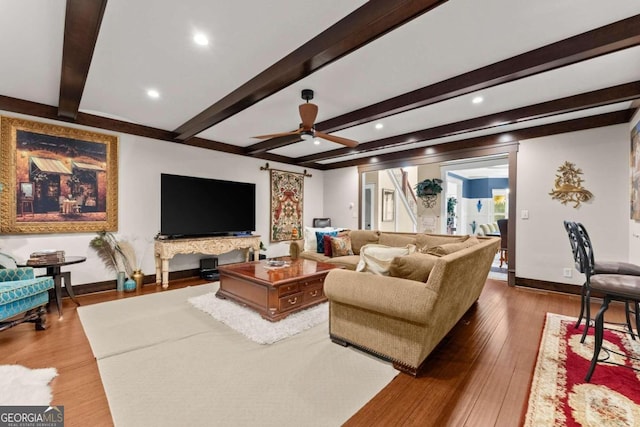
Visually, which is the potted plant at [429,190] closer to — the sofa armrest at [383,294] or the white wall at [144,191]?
the white wall at [144,191]

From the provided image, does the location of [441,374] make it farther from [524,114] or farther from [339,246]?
[524,114]

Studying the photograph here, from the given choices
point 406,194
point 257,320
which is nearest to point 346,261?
point 257,320

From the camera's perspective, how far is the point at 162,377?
1.93m

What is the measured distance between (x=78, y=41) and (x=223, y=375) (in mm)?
2698

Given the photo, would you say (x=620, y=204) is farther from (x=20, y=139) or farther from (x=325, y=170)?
(x=20, y=139)

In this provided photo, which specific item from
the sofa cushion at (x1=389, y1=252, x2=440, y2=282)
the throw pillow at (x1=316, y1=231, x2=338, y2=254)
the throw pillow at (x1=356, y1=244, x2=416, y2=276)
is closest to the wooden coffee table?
the throw pillow at (x1=356, y1=244, x2=416, y2=276)

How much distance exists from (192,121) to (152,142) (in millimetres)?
1011

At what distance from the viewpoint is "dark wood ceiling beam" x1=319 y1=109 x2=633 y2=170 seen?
378 centimetres

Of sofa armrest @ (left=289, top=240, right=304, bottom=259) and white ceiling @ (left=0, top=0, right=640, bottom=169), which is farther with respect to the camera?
sofa armrest @ (left=289, top=240, right=304, bottom=259)

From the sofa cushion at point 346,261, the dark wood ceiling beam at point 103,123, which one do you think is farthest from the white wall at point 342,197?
the dark wood ceiling beam at point 103,123

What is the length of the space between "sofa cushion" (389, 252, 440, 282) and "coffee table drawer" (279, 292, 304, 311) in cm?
135

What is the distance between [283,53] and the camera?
2.43m

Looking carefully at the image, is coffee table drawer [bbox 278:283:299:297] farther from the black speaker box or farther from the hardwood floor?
the black speaker box

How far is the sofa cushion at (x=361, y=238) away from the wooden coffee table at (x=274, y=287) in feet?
4.60
